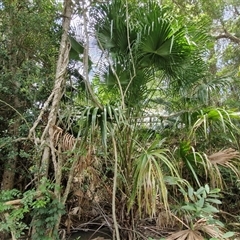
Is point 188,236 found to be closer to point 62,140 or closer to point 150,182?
point 150,182

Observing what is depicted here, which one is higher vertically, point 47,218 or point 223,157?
point 223,157

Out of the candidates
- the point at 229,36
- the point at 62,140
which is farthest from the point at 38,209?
the point at 229,36

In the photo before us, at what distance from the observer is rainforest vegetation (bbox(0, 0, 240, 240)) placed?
2242 millimetres

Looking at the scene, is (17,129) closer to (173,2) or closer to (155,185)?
(155,185)

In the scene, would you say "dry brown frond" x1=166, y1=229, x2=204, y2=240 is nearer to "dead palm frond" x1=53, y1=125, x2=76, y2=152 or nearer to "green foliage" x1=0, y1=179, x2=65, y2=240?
"green foliage" x1=0, y1=179, x2=65, y2=240

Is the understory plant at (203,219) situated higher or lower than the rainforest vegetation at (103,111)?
lower

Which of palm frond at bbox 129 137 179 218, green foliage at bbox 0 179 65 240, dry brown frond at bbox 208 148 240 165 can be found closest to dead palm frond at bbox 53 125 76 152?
green foliage at bbox 0 179 65 240

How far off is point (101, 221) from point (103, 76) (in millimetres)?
1714

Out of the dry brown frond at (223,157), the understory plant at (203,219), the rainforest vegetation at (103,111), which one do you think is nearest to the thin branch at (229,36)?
the rainforest vegetation at (103,111)

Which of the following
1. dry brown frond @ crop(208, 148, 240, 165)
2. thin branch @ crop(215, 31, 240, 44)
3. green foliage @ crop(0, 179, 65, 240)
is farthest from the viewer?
thin branch @ crop(215, 31, 240, 44)

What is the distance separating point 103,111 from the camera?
197 cm

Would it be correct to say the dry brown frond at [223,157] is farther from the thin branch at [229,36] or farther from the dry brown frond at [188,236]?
the thin branch at [229,36]

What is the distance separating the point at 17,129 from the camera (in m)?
2.58

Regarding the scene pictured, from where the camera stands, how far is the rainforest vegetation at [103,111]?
7.36 feet
